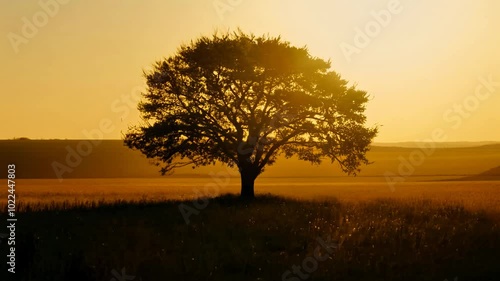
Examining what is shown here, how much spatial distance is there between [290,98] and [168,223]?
1611 centimetres

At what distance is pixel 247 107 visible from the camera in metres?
38.3

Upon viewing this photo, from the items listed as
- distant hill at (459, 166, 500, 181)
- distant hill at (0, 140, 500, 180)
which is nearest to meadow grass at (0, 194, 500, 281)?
distant hill at (459, 166, 500, 181)

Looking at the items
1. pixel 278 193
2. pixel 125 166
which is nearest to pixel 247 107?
pixel 278 193

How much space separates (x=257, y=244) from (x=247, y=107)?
20.3 meters

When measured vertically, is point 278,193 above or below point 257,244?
above

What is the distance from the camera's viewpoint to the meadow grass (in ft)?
49.9

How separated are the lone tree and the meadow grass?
10.9 m

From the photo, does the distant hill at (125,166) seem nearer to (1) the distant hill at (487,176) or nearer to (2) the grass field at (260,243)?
(1) the distant hill at (487,176)

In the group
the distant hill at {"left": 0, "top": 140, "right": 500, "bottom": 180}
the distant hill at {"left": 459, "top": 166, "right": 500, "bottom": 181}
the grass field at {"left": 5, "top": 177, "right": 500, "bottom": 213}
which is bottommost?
the grass field at {"left": 5, "top": 177, "right": 500, "bottom": 213}

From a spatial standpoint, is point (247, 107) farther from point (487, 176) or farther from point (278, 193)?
point (487, 176)

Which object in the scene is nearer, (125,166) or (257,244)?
(257,244)

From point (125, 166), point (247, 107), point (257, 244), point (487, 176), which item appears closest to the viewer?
point (257, 244)

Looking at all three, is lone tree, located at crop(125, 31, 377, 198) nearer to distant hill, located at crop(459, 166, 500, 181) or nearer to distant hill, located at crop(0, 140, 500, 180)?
distant hill, located at crop(459, 166, 500, 181)

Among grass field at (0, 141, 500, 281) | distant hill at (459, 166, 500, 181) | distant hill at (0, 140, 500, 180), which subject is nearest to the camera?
grass field at (0, 141, 500, 281)
